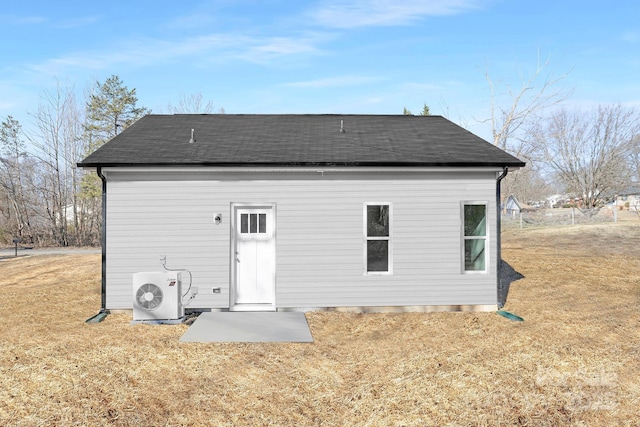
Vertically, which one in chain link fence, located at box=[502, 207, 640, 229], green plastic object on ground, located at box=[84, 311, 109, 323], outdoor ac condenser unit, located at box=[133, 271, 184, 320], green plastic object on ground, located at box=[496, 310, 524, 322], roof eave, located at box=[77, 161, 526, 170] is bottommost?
green plastic object on ground, located at box=[496, 310, 524, 322]

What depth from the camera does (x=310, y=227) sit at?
9.85m

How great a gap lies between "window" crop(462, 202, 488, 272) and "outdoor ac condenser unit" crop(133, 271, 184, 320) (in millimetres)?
6072

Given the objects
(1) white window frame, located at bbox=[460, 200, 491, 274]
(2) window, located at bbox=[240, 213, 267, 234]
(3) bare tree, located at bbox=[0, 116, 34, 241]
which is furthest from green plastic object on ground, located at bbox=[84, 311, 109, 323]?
(3) bare tree, located at bbox=[0, 116, 34, 241]

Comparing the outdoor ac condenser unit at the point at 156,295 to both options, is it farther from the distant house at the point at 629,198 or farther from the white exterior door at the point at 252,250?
the distant house at the point at 629,198

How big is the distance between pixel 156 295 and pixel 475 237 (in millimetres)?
6689

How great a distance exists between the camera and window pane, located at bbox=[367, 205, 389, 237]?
992 cm

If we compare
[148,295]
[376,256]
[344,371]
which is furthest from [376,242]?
[148,295]

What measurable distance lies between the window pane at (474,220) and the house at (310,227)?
22 millimetres

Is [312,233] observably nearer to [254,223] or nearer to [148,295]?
[254,223]

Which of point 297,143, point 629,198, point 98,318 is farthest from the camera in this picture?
point 629,198

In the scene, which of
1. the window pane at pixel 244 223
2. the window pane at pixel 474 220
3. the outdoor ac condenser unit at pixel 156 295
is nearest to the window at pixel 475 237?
the window pane at pixel 474 220

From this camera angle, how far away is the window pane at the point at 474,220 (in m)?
10.0

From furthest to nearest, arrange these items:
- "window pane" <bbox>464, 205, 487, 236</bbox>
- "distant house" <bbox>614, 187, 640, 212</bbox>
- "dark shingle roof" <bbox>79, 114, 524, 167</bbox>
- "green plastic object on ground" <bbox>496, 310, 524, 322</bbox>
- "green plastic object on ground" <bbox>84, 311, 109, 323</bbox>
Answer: "distant house" <bbox>614, 187, 640, 212</bbox>
"window pane" <bbox>464, 205, 487, 236</bbox>
"dark shingle roof" <bbox>79, 114, 524, 167</bbox>
"green plastic object on ground" <bbox>496, 310, 524, 322</bbox>
"green plastic object on ground" <bbox>84, 311, 109, 323</bbox>

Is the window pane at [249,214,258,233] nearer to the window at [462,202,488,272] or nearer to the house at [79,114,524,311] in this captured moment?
the house at [79,114,524,311]
